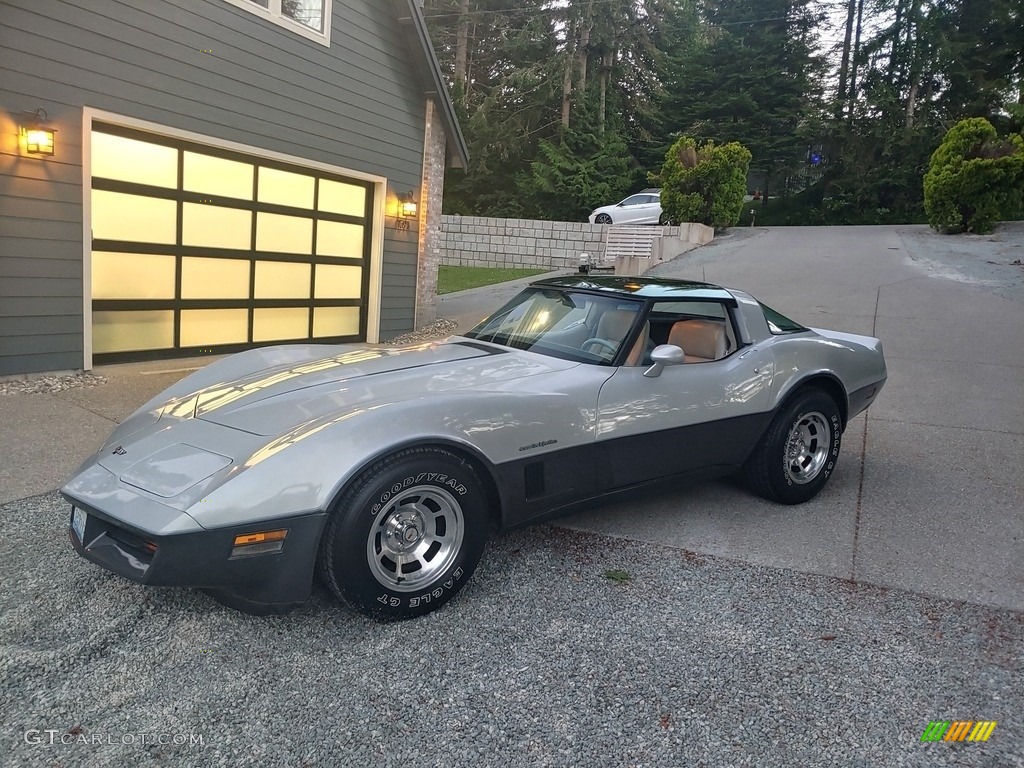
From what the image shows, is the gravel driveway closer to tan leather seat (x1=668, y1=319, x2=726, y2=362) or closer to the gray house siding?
tan leather seat (x1=668, y1=319, x2=726, y2=362)

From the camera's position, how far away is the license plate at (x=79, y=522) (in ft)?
8.82

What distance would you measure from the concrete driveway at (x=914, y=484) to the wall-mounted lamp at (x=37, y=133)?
19.3 feet

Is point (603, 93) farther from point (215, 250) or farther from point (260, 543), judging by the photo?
point (260, 543)

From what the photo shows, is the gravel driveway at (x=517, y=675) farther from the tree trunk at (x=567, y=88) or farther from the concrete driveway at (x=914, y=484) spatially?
the tree trunk at (x=567, y=88)

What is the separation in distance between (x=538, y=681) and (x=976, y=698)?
1.51m

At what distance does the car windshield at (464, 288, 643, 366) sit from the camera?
371 centimetres

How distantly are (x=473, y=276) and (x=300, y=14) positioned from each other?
9.05 meters

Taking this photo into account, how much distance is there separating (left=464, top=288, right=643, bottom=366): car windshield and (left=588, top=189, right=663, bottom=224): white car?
17.4m

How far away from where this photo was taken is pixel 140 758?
204 centimetres

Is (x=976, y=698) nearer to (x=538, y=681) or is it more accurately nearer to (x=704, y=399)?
(x=538, y=681)

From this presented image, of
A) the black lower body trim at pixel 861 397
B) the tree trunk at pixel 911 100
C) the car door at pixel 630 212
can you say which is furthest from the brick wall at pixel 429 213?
the tree trunk at pixel 911 100

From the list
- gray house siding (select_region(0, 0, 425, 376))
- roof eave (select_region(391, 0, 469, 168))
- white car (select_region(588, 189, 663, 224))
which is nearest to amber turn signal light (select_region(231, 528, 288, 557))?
gray house siding (select_region(0, 0, 425, 376))

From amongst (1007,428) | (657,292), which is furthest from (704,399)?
(1007,428)

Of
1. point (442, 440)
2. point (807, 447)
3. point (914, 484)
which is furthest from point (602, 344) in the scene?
point (914, 484)
